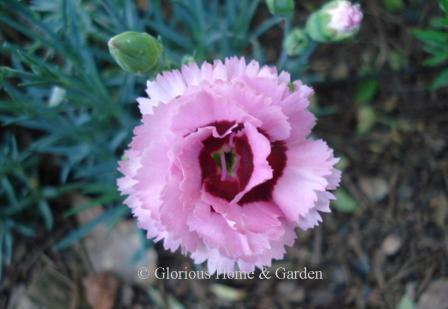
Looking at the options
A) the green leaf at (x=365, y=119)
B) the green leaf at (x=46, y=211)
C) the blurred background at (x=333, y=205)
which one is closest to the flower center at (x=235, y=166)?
the blurred background at (x=333, y=205)

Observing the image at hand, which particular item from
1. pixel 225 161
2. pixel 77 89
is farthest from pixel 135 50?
pixel 77 89

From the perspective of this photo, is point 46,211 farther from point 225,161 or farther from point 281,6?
point 281,6

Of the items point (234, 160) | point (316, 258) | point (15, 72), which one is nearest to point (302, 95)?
point (234, 160)

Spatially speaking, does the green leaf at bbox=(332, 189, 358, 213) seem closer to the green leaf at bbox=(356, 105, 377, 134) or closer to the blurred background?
the blurred background

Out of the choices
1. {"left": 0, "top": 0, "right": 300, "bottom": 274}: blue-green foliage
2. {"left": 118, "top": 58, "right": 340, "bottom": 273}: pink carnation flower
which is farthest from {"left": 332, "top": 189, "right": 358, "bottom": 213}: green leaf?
{"left": 118, "top": 58, "right": 340, "bottom": 273}: pink carnation flower

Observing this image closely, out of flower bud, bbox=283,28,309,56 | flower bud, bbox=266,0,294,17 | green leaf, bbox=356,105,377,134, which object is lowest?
green leaf, bbox=356,105,377,134

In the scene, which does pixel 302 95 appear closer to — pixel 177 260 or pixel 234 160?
pixel 234 160

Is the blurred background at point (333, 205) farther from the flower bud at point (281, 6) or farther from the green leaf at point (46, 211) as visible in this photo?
the flower bud at point (281, 6)
